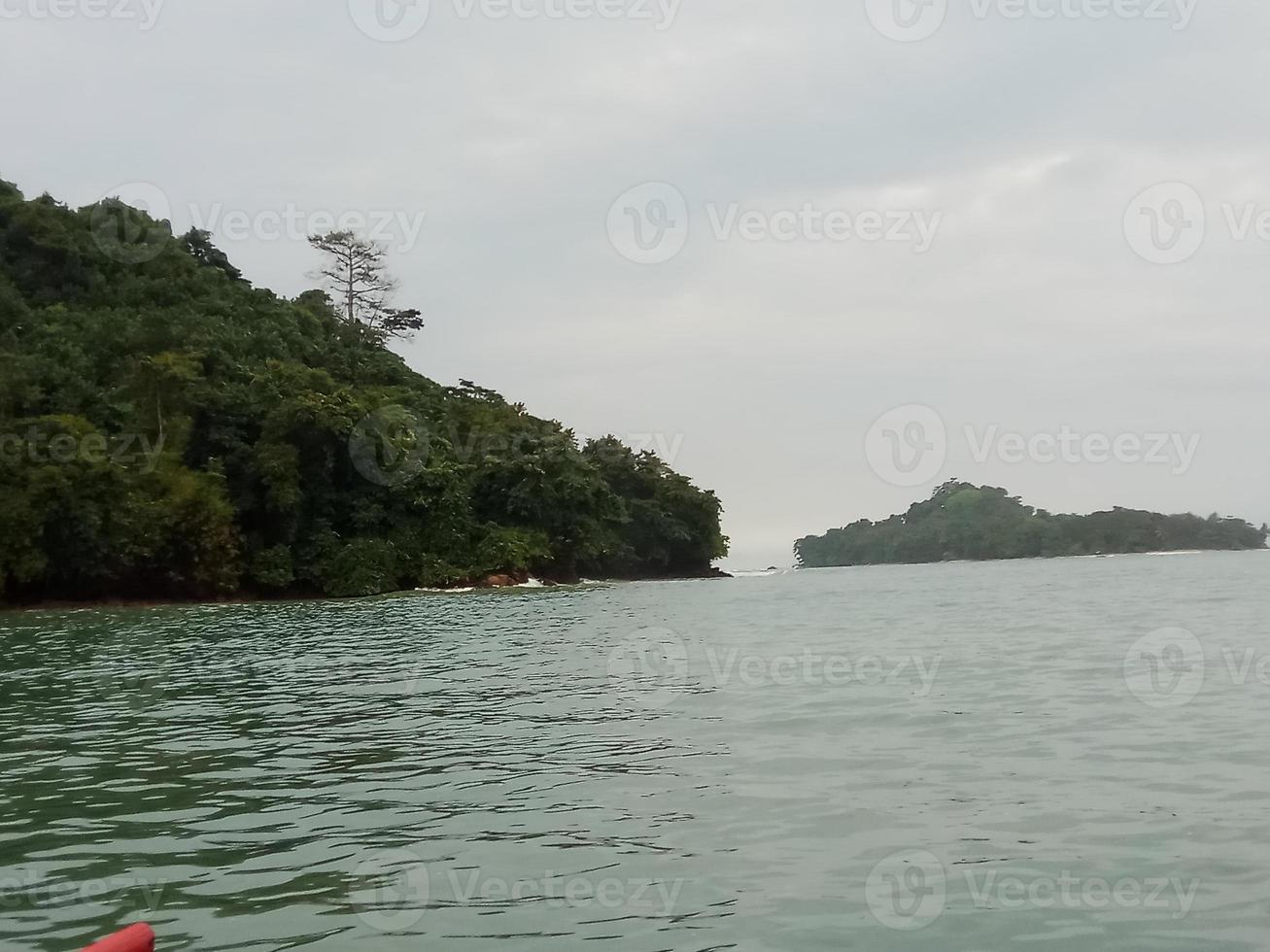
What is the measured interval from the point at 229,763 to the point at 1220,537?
19129cm

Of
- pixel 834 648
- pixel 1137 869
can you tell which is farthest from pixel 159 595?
pixel 1137 869

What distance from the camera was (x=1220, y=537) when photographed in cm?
18038

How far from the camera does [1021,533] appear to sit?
171 metres

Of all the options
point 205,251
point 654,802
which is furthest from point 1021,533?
point 654,802

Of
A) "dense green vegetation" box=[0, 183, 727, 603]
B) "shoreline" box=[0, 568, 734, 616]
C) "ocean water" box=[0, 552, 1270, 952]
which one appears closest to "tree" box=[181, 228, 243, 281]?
"dense green vegetation" box=[0, 183, 727, 603]

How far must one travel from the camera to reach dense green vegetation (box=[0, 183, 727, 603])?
195 feet

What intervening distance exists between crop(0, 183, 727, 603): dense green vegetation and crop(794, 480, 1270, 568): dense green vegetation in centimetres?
8428

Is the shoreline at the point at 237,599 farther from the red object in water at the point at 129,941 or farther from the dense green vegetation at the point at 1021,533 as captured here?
the dense green vegetation at the point at 1021,533

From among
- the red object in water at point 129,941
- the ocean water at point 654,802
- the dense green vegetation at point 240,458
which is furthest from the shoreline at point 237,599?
the red object in water at point 129,941

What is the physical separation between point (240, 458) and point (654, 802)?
210 feet

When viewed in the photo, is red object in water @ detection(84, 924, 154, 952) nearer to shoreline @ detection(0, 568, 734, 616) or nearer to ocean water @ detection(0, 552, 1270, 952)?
ocean water @ detection(0, 552, 1270, 952)

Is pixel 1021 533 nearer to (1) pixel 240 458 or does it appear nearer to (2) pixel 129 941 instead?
(1) pixel 240 458

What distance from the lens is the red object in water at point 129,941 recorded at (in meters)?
5.28

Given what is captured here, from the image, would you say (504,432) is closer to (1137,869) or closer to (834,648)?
(834,648)
